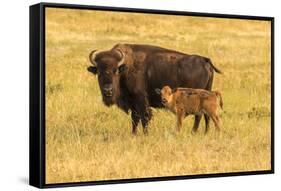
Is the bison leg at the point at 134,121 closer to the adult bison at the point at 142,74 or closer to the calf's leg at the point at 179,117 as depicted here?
the adult bison at the point at 142,74

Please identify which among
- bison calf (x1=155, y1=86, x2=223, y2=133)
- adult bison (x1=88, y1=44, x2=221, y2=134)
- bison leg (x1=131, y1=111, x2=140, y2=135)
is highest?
adult bison (x1=88, y1=44, x2=221, y2=134)

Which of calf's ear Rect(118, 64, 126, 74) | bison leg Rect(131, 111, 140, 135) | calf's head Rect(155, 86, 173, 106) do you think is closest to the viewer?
calf's ear Rect(118, 64, 126, 74)

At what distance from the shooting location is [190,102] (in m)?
7.88

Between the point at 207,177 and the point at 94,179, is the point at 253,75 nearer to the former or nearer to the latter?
the point at 207,177

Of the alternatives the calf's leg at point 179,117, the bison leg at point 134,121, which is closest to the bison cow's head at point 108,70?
the bison leg at point 134,121

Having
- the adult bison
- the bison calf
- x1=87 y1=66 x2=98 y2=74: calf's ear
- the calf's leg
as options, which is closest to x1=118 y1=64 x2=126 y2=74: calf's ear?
the adult bison

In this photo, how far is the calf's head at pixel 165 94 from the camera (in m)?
7.73

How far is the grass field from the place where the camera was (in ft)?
23.8

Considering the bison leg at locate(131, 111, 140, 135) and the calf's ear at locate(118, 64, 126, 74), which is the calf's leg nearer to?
the bison leg at locate(131, 111, 140, 135)

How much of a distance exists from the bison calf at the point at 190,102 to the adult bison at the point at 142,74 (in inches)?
1.8

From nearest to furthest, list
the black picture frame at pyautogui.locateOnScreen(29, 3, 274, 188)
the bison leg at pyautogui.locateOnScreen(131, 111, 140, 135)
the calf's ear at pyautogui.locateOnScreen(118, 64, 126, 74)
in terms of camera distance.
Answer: the black picture frame at pyautogui.locateOnScreen(29, 3, 274, 188), the calf's ear at pyautogui.locateOnScreen(118, 64, 126, 74), the bison leg at pyautogui.locateOnScreen(131, 111, 140, 135)

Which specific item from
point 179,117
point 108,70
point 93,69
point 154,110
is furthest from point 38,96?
point 179,117

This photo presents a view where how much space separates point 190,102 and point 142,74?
0.54m

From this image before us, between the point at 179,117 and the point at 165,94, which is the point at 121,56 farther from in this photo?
the point at 179,117
